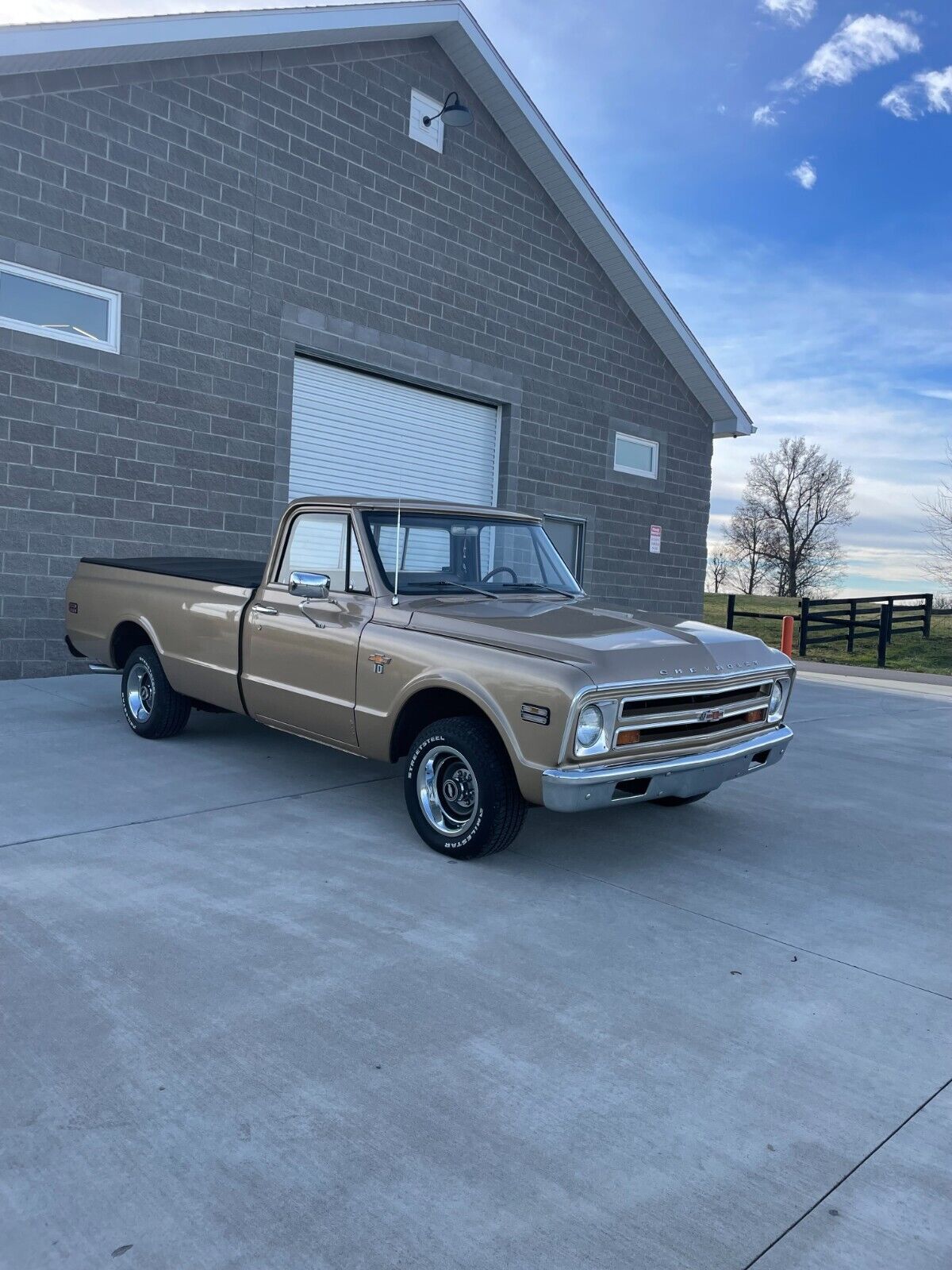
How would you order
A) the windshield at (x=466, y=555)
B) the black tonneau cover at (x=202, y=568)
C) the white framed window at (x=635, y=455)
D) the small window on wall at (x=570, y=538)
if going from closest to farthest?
the windshield at (x=466, y=555) < the black tonneau cover at (x=202, y=568) < the small window on wall at (x=570, y=538) < the white framed window at (x=635, y=455)

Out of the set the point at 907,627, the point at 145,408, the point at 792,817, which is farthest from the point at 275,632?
the point at 907,627

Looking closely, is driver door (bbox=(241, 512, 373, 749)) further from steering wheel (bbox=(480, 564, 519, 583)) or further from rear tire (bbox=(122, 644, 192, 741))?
rear tire (bbox=(122, 644, 192, 741))

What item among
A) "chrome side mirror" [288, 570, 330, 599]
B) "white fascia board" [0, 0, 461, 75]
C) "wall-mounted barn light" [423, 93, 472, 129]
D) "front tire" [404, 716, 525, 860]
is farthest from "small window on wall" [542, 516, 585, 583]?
"front tire" [404, 716, 525, 860]

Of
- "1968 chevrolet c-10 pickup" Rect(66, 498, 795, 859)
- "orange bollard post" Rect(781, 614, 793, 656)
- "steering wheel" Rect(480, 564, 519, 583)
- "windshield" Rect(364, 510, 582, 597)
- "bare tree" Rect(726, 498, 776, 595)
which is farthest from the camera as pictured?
"bare tree" Rect(726, 498, 776, 595)

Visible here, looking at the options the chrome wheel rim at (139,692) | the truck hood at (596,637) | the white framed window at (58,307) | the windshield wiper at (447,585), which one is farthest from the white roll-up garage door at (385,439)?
the truck hood at (596,637)

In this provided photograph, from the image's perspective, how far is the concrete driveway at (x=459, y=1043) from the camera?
2246mm

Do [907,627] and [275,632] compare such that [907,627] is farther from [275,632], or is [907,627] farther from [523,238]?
[275,632]

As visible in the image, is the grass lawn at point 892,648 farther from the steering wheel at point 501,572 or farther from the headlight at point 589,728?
the headlight at point 589,728

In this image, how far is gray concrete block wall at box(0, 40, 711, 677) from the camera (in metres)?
9.29

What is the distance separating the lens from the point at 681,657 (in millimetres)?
4793

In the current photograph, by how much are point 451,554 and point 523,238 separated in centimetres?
1009

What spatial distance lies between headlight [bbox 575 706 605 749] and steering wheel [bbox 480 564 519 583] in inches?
65.0

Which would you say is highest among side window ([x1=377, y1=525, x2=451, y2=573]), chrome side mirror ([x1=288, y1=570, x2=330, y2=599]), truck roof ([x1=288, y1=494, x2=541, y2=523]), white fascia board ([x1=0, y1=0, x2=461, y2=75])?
white fascia board ([x1=0, y1=0, x2=461, y2=75])

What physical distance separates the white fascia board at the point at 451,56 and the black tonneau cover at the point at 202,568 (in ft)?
15.6
